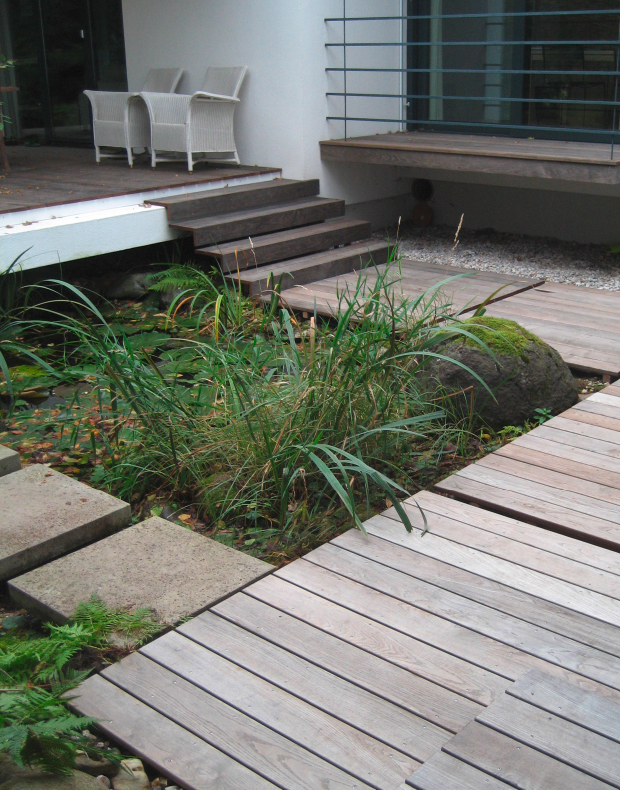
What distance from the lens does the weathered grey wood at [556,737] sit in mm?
Result: 1668

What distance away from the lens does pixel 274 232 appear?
6.29 meters

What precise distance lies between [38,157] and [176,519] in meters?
6.27

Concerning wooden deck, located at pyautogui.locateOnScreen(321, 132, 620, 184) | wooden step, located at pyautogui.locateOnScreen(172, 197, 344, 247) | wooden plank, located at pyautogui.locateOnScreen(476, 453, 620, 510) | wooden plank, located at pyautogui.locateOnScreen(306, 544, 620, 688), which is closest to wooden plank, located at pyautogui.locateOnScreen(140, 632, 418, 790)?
wooden plank, located at pyautogui.locateOnScreen(306, 544, 620, 688)

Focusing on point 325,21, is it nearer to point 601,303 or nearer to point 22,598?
point 601,303

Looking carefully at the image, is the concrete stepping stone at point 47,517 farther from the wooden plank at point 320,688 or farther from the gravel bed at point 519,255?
the gravel bed at point 519,255

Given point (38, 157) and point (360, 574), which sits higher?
point (38, 157)

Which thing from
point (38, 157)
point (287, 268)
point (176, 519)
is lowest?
point (176, 519)

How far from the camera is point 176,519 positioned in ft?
10.0

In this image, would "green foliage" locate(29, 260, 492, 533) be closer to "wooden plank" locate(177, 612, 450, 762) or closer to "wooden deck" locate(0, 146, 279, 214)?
"wooden plank" locate(177, 612, 450, 762)

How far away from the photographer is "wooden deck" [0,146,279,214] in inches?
223

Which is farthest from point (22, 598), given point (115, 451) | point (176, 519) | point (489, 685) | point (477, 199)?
point (477, 199)

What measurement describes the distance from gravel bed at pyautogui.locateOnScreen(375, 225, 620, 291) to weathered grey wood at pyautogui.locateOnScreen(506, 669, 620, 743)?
168 inches

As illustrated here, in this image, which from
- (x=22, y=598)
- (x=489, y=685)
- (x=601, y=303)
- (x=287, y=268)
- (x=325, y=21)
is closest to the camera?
(x=489, y=685)

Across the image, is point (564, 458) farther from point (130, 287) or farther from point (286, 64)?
point (286, 64)
